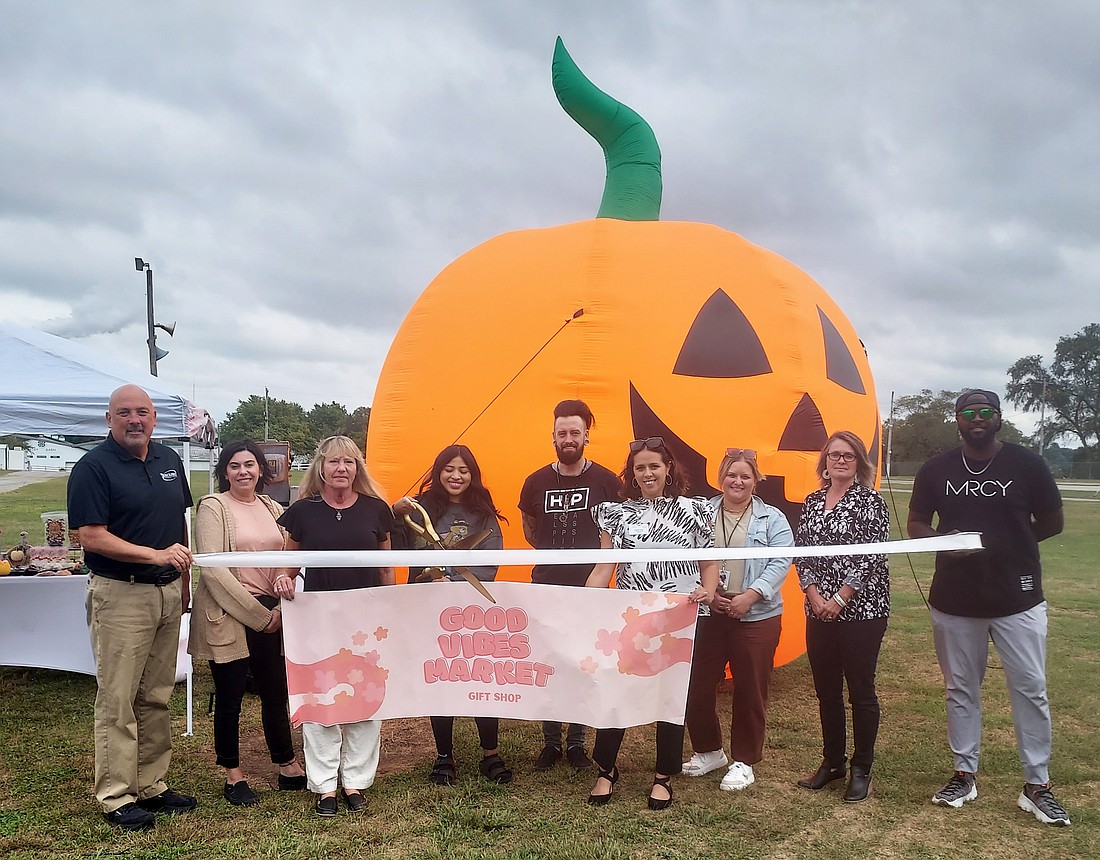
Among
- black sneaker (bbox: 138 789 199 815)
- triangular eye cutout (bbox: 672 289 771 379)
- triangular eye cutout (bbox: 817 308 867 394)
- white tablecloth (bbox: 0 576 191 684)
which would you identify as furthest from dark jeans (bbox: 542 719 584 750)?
white tablecloth (bbox: 0 576 191 684)

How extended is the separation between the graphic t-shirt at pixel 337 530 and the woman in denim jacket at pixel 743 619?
65.6 inches

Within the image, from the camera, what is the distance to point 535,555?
3.92 meters

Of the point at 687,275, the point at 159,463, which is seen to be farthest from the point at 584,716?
the point at 687,275

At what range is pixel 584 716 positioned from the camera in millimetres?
3988

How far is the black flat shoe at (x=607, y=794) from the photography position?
13.1ft

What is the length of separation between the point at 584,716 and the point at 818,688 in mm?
1222

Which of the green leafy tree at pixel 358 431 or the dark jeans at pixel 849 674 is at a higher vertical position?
the green leafy tree at pixel 358 431

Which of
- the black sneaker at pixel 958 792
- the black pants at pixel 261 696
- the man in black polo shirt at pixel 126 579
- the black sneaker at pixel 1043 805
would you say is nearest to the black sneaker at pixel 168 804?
the man in black polo shirt at pixel 126 579

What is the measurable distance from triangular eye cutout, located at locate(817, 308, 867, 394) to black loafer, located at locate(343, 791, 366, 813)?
3.71 meters

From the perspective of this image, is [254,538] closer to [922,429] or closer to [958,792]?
[958,792]

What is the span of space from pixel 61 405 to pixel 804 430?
481cm

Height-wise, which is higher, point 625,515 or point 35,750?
point 625,515

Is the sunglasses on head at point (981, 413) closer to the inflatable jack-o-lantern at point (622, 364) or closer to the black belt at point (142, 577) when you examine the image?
the inflatable jack-o-lantern at point (622, 364)

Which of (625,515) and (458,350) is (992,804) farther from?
(458,350)
